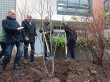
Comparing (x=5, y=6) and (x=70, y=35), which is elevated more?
(x=5, y=6)

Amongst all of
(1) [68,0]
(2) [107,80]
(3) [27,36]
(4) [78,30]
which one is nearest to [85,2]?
(1) [68,0]

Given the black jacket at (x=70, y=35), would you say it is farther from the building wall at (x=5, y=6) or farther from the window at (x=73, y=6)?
the building wall at (x=5, y=6)

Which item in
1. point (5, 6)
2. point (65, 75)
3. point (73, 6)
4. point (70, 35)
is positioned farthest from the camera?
point (73, 6)

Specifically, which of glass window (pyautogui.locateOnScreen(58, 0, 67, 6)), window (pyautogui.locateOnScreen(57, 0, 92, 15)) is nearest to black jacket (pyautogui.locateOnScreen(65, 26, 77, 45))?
window (pyautogui.locateOnScreen(57, 0, 92, 15))

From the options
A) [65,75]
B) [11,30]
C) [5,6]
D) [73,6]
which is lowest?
[65,75]

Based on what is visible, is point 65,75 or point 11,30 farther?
point 65,75

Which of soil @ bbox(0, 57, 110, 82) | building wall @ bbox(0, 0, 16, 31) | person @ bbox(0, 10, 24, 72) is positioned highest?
building wall @ bbox(0, 0, 16, 31)

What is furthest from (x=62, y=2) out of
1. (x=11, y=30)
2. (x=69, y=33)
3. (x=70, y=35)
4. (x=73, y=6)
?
(x=11, y=30)

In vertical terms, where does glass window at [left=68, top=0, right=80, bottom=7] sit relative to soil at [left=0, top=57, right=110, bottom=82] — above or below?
above

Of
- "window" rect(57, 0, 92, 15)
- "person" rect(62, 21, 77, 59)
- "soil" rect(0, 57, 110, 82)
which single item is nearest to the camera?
"soil" rect(0, 57, 110, 82)

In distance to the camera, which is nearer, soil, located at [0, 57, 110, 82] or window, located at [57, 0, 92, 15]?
soil, located at [0, 57, 110, 82]

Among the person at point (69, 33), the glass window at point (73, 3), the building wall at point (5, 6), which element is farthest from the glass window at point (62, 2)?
the person at point (69, 33)

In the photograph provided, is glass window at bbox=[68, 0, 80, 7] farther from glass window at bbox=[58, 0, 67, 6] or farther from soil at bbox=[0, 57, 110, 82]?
soil at bbox=[0, 57, 110, 82]

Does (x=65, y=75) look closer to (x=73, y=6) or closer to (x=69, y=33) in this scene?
(x=69, y=33)
